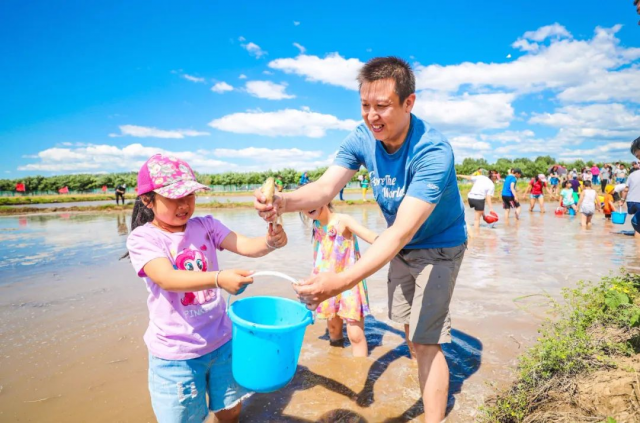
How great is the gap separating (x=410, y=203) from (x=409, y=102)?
26.2 inches

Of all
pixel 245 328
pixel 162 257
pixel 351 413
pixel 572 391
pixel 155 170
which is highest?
pixel 155 170

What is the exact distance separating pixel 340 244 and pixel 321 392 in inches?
51.3

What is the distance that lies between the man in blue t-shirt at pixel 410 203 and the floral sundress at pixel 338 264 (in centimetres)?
68

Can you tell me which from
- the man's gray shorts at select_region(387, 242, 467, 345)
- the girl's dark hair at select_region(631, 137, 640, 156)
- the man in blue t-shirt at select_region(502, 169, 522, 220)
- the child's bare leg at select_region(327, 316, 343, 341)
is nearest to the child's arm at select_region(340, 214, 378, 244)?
the man's gray shorts at select_region(387, 242, 467, 345)

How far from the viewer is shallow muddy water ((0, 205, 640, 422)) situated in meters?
2.78

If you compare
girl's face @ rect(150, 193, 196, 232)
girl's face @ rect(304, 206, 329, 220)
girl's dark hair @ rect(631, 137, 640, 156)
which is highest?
girl's dark hair @ rect(631, 137, 640, 156)

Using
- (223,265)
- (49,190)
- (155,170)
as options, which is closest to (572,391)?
(155,170)

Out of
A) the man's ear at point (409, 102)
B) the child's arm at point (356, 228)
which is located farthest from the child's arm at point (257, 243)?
the child's arm at point (356, 228)

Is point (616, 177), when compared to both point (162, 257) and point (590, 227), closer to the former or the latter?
point (590, 227)

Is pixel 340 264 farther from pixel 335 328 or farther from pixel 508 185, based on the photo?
pixel 508 185

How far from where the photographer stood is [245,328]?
6.12 ft

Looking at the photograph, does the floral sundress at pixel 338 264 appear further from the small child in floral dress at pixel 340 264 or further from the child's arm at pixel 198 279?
the child's arm at pixel 198 279

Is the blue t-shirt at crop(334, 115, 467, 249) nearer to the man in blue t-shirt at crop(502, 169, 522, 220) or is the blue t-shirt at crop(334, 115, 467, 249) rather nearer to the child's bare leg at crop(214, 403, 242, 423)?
the child's bare leg at crop(214, 403, 242, 423)

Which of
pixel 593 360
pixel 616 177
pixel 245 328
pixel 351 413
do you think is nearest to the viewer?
pixel 245 328
